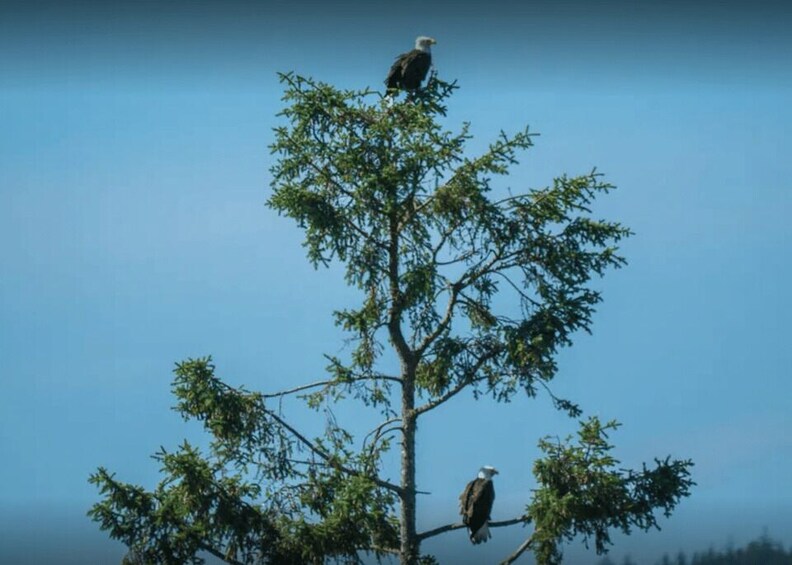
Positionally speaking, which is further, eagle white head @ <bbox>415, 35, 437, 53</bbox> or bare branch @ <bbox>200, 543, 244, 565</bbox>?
eagle white head @ <bbox>415, 35, 437, 53</bbox>

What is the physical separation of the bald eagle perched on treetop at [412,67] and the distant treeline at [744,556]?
854 cm

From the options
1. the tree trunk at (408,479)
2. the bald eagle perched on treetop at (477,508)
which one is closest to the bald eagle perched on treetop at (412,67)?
the tree trunk at (408,479)

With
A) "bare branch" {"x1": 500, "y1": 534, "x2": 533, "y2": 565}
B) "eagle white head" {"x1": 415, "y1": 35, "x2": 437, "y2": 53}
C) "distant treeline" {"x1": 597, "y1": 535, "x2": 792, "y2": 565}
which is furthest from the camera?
"distant treeline" {"x1": 597, "y1": 535, "x2": 792, "y2": 565}

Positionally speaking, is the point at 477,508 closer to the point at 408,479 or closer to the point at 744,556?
the point at 408,479

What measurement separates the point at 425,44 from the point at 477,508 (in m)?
5.89

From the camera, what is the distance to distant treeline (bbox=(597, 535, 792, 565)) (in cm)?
2520

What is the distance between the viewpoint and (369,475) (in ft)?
66.4

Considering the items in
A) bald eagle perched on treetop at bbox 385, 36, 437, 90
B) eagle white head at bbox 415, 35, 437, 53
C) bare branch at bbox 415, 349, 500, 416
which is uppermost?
eagle white head at bbox 415, 35, 437, 53

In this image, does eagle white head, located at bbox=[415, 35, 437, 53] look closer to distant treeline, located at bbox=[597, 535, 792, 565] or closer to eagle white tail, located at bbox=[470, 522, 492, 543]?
eagle white tail, located at bbox=[470, 522, 492, 543]

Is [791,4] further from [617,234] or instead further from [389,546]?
[389,546]

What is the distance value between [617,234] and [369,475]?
4185mm

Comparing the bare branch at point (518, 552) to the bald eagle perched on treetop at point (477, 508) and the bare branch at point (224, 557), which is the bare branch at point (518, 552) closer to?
the bald eagle perched on treetop at point (477, 508)

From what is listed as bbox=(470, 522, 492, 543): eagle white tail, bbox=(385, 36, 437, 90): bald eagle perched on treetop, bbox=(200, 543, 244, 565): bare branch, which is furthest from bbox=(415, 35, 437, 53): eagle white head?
bbox=(200, 543, 244, 565): bare branch

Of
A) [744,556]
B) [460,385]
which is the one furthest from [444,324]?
[744,556]
